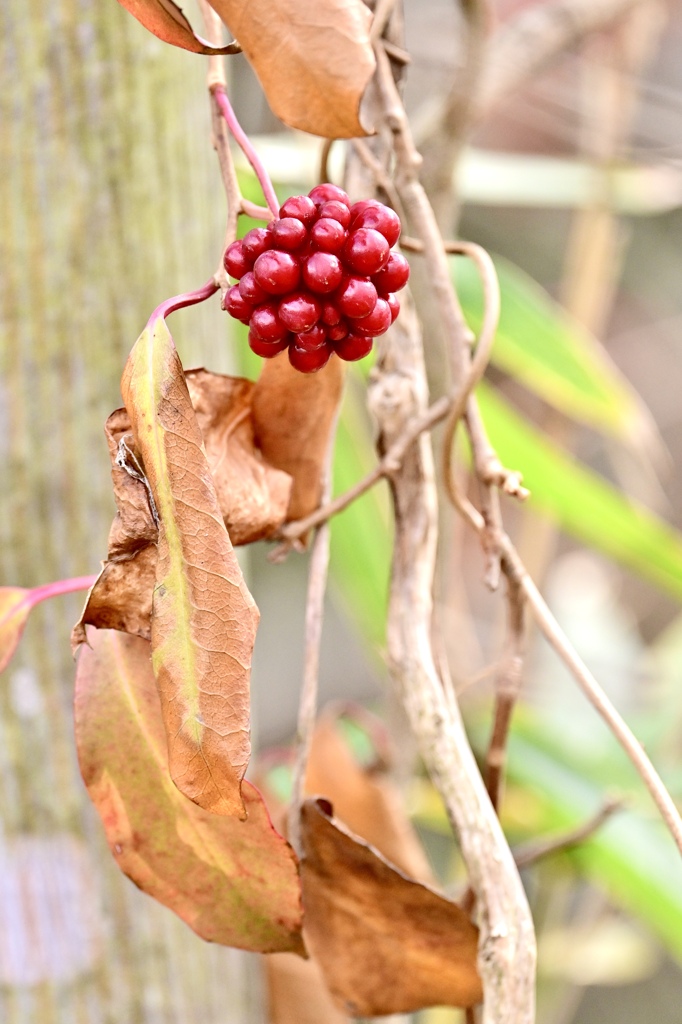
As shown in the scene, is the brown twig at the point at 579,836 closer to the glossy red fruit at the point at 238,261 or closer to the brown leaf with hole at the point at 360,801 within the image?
the brown leaf with hole at the point at 360,801

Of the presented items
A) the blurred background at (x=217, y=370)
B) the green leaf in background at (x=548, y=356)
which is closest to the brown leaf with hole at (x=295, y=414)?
the blurred background at (x=217, y=370)

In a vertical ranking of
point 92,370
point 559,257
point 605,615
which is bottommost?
point 605,615

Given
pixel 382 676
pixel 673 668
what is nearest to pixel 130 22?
pixel 382 676

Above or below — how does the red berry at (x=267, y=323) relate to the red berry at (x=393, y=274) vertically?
below

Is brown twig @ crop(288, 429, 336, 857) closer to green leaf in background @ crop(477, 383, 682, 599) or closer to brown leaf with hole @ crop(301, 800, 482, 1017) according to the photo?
brown leaf with hole @ crop(301, 800, 482, 1017)

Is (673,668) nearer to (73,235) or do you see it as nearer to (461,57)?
(461,57)

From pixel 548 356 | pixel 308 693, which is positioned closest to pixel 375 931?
pixel 308 693
